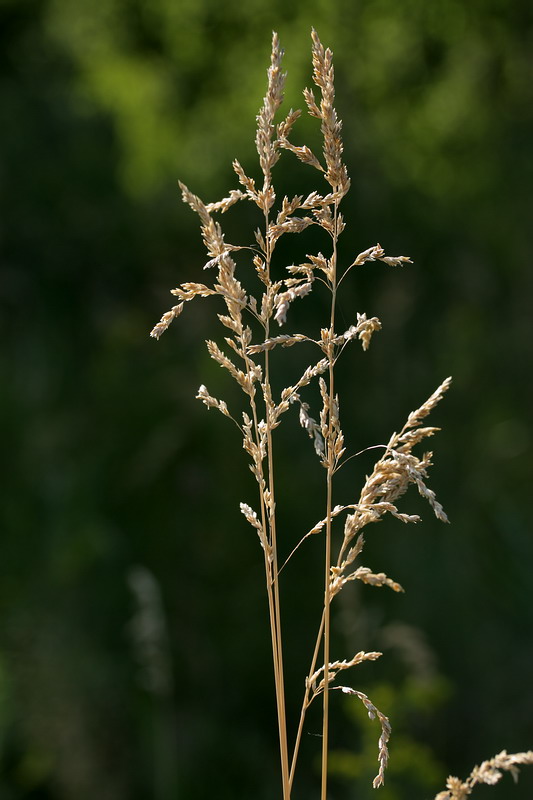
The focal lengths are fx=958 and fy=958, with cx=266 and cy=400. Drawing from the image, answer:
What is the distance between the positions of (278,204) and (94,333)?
3.70ft

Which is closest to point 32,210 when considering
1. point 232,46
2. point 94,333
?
point 94,333

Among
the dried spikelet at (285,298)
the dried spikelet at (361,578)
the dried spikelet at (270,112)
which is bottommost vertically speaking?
the dried spikelet at (361,578)

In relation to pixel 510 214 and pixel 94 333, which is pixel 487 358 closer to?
pixel 510 214

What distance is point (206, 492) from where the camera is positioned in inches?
134

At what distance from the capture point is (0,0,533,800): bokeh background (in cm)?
290

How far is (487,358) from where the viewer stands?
13.8 feet

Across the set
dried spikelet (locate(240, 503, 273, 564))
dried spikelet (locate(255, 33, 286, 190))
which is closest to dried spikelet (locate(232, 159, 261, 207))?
dried spikelet (locate(255, 33, 286, 190))

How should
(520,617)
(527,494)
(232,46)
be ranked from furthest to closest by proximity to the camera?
(232,46), (527,494), (520,617)

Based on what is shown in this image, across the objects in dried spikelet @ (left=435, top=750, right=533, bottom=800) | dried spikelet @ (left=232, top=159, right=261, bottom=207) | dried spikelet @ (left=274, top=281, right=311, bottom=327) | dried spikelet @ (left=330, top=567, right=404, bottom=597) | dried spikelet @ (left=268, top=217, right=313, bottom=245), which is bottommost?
dried spikelet @ (left=435, top=750, right=533, bottom=800)

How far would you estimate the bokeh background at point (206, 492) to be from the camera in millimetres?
2900

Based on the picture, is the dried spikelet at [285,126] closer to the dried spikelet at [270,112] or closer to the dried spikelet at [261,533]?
the dried spikelet at [270,112]

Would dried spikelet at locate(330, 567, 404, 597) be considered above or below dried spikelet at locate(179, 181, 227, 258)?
below

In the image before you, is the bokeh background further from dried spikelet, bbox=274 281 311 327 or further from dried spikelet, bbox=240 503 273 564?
dried spikelet, bbox=274 281 311 327

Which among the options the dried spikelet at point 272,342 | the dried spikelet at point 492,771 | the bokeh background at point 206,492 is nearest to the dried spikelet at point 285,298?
the dried spikelet at point 272,342
